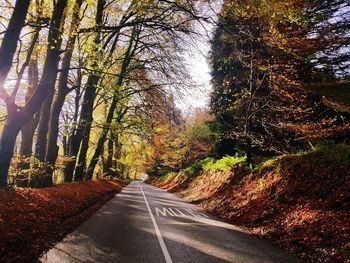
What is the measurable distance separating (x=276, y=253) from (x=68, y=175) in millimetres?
14662

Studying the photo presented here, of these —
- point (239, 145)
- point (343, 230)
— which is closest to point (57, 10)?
point (343, 230)

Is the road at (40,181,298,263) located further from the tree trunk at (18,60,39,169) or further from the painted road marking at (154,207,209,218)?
the tree trunk at (18,60,39,169)

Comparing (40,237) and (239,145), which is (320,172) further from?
(239,145)

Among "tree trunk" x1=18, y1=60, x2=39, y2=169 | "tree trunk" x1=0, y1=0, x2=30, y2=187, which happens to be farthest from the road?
"tree trunk" x1=18, y1=60, x2=39, y2=169

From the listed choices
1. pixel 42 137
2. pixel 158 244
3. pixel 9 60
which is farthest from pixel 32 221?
pixel 42 137

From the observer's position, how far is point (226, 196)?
18.0 m

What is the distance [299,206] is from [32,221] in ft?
25.9

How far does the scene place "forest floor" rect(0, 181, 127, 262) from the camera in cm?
655

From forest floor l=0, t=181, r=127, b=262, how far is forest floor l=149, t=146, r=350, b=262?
583 centimetres

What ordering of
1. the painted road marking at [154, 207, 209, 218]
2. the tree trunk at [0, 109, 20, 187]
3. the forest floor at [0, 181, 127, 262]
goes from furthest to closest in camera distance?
the painted road marking at [154, 207, 209, 218] → the tree trunk at [0, 109, 20, 187] → the forest floor at [0, 181, 127, 262]

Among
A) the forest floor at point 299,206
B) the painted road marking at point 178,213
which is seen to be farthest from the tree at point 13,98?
the forest floor at point 299,206

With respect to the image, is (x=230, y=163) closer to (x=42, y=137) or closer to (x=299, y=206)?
(x=299, y=206)

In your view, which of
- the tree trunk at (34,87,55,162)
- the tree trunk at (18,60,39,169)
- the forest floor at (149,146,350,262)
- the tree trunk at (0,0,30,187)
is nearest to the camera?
the forest floor at (149,146,350,262)

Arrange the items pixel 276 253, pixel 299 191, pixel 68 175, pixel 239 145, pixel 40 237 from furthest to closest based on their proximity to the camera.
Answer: pixel 239 145 < pixel 68 175 < pixel 299 191 < pixel 276 253 < pixel 40 237
